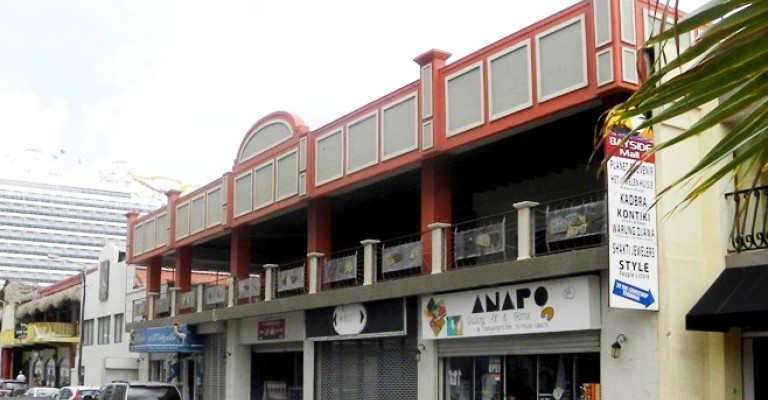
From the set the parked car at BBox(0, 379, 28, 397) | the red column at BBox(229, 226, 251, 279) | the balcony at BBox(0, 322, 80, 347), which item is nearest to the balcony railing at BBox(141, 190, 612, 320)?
the red column at BBox(229, 226, 251, 279)

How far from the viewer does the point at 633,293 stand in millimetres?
14617

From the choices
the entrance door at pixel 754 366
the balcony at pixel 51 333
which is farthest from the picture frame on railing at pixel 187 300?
the balcony at pixel 51 333

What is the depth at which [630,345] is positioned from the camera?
15172 mm

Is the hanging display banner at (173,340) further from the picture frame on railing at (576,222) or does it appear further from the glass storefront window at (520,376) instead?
the picture frame on railing at (576,222)

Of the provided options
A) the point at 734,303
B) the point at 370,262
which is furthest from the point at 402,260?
the point at 734,303

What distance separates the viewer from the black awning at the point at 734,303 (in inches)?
549

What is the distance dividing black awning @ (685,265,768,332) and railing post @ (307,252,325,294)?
11129 millimetres

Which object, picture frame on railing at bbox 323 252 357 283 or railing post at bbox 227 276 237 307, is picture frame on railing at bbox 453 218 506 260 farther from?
railing post at bbox 227 276 237 307

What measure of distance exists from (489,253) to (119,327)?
1163 inches

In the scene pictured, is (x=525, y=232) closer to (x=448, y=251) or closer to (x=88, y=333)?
(x=448, y=251)

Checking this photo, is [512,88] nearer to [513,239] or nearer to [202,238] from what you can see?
[513,239]

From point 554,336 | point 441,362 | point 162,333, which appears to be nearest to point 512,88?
point 554,336

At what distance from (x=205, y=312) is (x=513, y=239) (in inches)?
536

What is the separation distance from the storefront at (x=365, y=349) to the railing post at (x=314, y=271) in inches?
21.9
